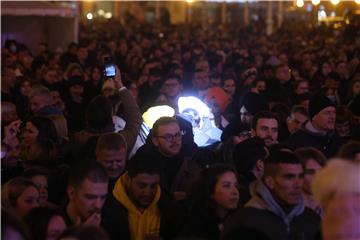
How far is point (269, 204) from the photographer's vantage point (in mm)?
5293

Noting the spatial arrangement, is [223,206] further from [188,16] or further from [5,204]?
[188,16]

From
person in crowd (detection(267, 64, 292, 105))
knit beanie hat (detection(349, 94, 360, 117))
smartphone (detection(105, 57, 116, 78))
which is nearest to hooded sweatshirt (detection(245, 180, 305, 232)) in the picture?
smartphone (detection(105, 57, 116, 78))

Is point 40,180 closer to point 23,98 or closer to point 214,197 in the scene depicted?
Result: point 214,197

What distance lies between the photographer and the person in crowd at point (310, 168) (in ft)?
18.8

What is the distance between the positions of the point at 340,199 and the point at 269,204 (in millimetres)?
1247

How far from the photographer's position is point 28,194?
5.41 metres

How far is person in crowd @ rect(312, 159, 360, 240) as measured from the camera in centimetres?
398

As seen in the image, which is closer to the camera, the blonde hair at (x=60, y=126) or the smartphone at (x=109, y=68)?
the blonde hair at (x=60, y=126)

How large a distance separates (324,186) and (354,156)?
2.07 meters

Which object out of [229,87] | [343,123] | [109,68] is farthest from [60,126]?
[229,87]

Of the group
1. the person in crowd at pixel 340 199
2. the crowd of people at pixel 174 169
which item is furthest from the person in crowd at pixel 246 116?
the person in crowd at pixel 340 199

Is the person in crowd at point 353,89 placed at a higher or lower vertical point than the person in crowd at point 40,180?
higher

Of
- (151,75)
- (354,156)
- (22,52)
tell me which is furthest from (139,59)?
(354,156)

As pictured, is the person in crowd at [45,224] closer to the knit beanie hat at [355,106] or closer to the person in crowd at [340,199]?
the person in crowd at [340,199]
